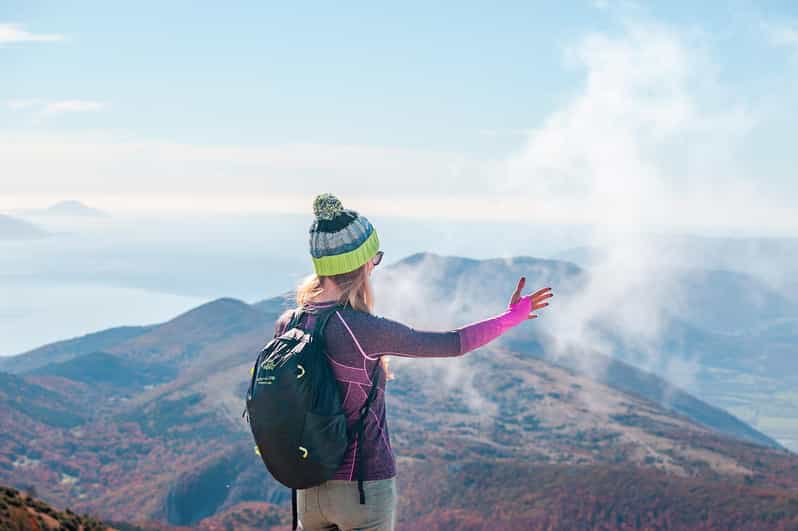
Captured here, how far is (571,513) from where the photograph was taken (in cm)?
8169

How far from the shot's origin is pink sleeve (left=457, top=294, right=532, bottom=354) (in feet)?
21.3

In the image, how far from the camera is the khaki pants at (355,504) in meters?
6.45

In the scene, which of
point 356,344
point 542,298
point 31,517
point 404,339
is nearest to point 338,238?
point 356,344

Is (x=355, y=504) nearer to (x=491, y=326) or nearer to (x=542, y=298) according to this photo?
(x=491, y=326)

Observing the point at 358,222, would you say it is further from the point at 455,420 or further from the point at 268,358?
the point at 455,420

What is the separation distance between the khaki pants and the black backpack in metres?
0.24

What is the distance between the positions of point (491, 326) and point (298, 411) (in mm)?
1731

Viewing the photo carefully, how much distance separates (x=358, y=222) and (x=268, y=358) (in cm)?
133

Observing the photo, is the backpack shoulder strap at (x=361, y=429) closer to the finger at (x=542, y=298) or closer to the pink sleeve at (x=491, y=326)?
the pink sleeve at (x=491, y=326)

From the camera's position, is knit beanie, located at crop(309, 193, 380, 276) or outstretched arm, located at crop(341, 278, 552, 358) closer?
outstretched arm, located at crop(341, 278, 552, 358)

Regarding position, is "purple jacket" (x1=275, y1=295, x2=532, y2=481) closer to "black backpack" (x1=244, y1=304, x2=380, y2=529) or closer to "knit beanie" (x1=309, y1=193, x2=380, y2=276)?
"black backpack" (x1=244, y1=304, x2=380, y2=529)

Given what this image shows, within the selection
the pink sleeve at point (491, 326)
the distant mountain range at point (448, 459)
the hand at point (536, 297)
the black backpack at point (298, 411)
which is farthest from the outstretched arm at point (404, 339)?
the distant mountain range at point (448, 459)

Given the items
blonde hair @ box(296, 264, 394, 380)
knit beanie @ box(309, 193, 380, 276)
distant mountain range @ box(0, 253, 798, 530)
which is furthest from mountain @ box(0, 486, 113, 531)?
distant mountain range @ box(0, 253, 798, 530)

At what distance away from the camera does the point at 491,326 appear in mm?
6660
